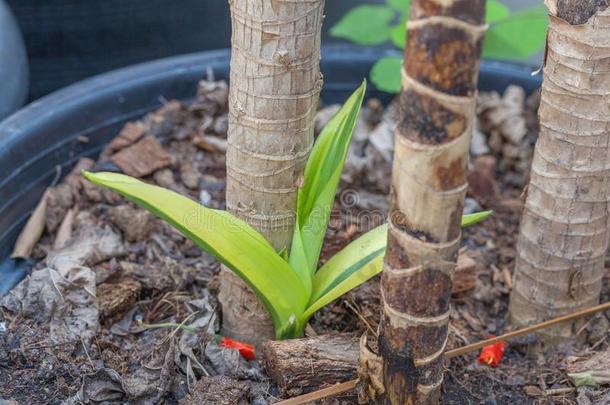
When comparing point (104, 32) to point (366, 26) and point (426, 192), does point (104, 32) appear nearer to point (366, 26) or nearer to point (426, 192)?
point (366, 26)

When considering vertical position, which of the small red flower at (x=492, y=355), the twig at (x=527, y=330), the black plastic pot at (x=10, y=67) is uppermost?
the black plastic pot at (x=10, y=67)

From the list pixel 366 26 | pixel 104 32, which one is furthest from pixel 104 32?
pixel 366 26

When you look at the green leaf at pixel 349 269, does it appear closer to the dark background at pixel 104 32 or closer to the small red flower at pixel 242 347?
the small red flower at pixel 242 347

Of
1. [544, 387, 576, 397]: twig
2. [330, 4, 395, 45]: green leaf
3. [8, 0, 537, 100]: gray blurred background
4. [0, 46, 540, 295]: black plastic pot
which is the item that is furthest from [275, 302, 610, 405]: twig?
[8, 0, 537, 100]: gray blurred background

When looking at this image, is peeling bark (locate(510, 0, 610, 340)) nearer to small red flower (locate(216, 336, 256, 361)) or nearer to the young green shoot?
the young green shoot

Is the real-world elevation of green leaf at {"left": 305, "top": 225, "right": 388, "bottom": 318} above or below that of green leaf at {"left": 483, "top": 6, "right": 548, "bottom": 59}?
below

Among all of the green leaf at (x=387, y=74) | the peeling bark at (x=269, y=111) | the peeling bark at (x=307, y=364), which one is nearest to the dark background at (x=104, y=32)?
the green leaf at (x=387, y=74)
